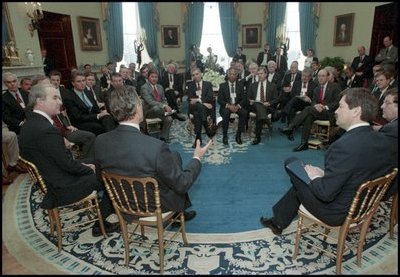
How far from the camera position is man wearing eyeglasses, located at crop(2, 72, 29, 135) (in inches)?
187

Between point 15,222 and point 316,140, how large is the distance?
199 inches

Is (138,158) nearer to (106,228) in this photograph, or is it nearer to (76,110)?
(106,228)

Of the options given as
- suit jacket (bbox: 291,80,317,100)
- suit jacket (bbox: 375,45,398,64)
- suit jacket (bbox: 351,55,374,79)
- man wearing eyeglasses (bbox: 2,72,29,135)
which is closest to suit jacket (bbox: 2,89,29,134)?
man wearing eyeglasses (bbox: 2,72,29,135)

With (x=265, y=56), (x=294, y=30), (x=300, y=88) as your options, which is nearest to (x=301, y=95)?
(x=300, y=88)

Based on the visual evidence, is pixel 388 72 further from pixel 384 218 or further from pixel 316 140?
pixel 384 218

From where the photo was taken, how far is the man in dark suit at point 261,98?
19.4 ft

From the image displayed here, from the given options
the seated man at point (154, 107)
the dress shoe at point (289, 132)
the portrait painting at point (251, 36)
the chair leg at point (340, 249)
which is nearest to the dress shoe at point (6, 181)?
the seated man at point (154, 107)

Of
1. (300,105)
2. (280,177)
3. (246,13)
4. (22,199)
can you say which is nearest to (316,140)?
(300,105)

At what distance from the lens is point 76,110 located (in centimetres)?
503

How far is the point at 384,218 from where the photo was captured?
10.7 ft

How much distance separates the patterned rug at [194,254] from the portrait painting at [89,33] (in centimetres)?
851

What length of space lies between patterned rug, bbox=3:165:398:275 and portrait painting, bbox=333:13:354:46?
9134mm

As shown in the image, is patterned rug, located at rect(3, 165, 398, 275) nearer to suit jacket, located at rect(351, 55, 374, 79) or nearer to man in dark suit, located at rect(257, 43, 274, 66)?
suit jacket, located at rect(351, 55, 374, 79)

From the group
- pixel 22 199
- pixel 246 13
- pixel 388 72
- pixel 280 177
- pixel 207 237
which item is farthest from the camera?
pixel 246 13
